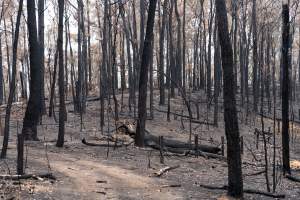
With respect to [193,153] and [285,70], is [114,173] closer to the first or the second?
[193,153]

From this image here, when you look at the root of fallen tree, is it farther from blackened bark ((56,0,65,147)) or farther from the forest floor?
blackened bark ((56,0,65,147))

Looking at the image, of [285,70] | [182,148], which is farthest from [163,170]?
[285,70]

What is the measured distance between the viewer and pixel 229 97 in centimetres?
952

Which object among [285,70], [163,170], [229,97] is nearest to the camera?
[229,97]

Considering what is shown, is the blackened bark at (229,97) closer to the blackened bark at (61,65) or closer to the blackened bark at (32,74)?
the blackened bark at (61,65)

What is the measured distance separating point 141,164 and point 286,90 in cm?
446

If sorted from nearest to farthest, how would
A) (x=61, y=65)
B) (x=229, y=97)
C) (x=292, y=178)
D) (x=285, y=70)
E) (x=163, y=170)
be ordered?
1. (x=229, y=97)
2. (x=163, y=170)
3. (x=285, y=70)
4. (x=292, y=178)
5. (x=61, y=65)

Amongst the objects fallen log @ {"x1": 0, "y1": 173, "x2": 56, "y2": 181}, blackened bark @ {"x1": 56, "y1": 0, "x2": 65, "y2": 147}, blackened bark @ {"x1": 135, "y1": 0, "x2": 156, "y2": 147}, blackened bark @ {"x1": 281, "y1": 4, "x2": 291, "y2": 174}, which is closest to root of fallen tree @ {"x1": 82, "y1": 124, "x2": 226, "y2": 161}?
blackened bark @ {"x1": 135, "y1": 0, "x2": 156, "y2": 147}

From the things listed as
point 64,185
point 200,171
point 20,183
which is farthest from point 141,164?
point 20,183

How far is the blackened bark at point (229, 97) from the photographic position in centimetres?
944

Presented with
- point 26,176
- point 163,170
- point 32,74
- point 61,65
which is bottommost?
point 163,170

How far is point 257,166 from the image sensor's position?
597 inches

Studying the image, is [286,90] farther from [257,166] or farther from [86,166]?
[86,166]

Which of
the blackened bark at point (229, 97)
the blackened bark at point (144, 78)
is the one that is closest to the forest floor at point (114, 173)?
the blackened bark at point (144, 78)
